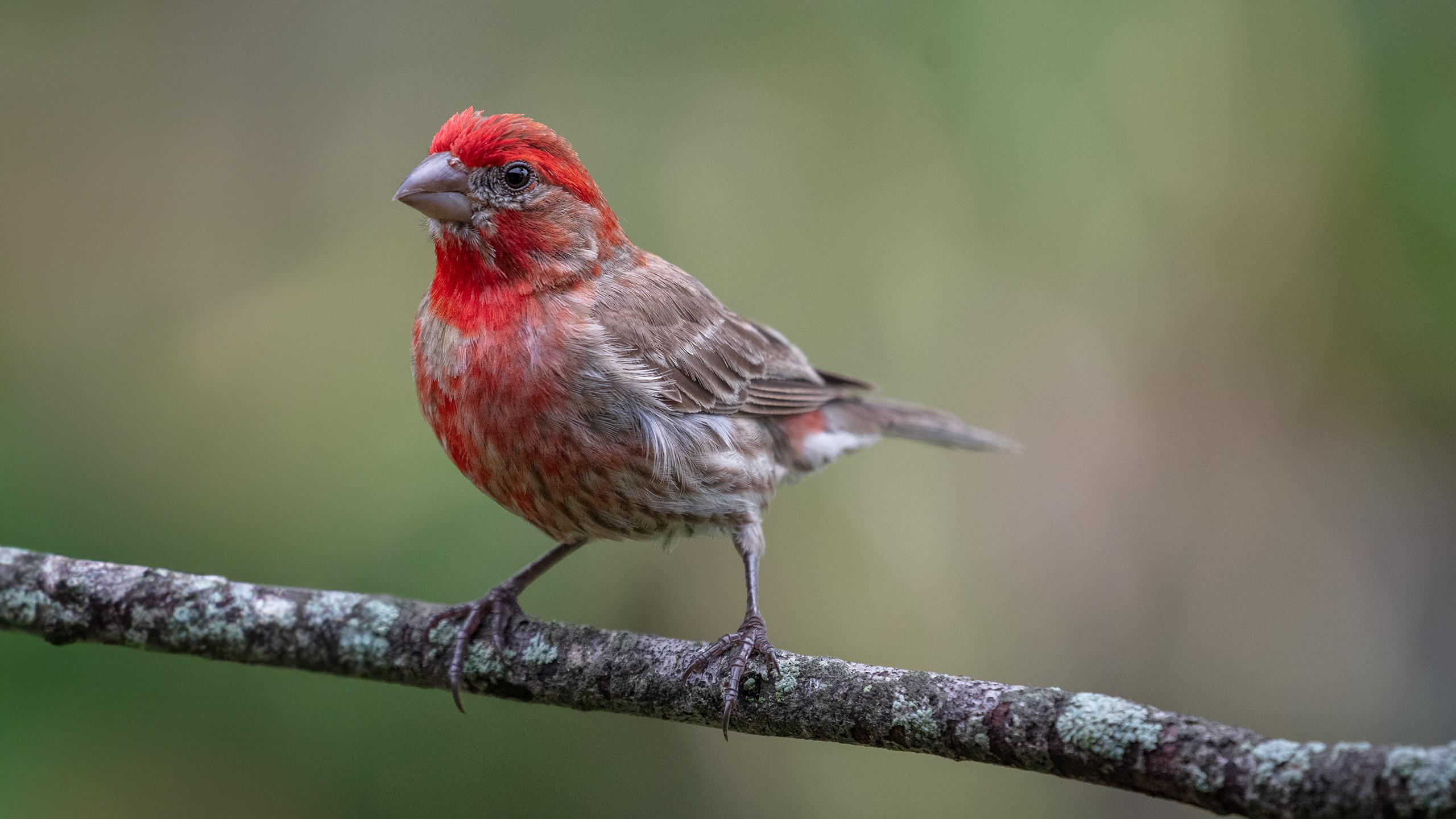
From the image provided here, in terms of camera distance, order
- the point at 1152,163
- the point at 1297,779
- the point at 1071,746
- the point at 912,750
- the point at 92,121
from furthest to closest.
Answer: the point at 92,121
the point at 1152,163
the point at 912,750
the point at 1071,746
the point at 1297,779

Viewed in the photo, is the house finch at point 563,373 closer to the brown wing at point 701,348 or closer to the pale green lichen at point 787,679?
the brown wing at point 701,348

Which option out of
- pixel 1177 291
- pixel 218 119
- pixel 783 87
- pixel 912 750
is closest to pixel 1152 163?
pixel 1177 291

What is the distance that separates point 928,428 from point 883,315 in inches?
24.5

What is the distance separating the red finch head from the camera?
420 cm

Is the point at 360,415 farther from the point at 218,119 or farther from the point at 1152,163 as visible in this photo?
the point at 1152,163

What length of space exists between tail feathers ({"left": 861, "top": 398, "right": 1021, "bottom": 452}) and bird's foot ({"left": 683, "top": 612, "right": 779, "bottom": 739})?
221 cm

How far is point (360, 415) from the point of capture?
5.24 meters

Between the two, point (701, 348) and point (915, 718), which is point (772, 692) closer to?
point (915, 718)

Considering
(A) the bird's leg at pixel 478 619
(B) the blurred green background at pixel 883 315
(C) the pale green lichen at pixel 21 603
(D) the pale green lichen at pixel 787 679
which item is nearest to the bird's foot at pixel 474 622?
(A) the bird's leg at pixel 478 619

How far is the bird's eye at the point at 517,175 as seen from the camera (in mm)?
4305

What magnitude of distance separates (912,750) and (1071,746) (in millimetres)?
454

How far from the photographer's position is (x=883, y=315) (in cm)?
571

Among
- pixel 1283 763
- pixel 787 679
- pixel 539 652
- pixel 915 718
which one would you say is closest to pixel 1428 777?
pixel 1283 763

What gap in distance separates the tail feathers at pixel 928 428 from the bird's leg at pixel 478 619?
218 cm
